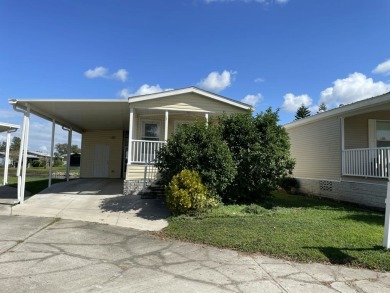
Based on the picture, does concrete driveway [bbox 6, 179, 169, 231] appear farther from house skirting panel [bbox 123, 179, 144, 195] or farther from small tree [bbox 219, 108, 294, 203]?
small tree [bbox 219, 108, 294, 203]

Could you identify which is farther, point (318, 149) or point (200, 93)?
point (318, 149)

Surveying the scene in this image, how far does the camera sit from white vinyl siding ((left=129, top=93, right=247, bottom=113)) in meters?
13.5

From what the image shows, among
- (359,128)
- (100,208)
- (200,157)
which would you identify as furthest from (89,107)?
(359,128)

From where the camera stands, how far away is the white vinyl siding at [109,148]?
19.9m

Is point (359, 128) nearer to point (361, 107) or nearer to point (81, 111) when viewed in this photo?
point (361, 107)

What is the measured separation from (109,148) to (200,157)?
11.9 metres

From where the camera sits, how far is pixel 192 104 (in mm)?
13719

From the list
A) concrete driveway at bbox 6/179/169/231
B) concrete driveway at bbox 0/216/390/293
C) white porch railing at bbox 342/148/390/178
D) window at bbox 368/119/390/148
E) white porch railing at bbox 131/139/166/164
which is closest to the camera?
concrete driveway at bbox 0/216/390/293

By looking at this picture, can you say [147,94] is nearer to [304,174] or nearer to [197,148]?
[197,148]

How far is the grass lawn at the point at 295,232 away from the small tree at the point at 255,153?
0.88 meters

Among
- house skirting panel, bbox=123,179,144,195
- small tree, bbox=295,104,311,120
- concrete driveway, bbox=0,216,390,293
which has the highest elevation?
small tree, bbox=295,104,311,120

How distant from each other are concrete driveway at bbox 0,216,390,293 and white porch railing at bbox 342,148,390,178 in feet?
20.6

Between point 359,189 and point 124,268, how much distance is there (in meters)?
8.79

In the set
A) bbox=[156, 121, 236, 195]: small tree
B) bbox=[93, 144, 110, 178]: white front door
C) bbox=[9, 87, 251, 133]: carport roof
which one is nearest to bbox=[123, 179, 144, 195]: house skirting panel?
bbox=[156, 121, 236, 195]: small tree
